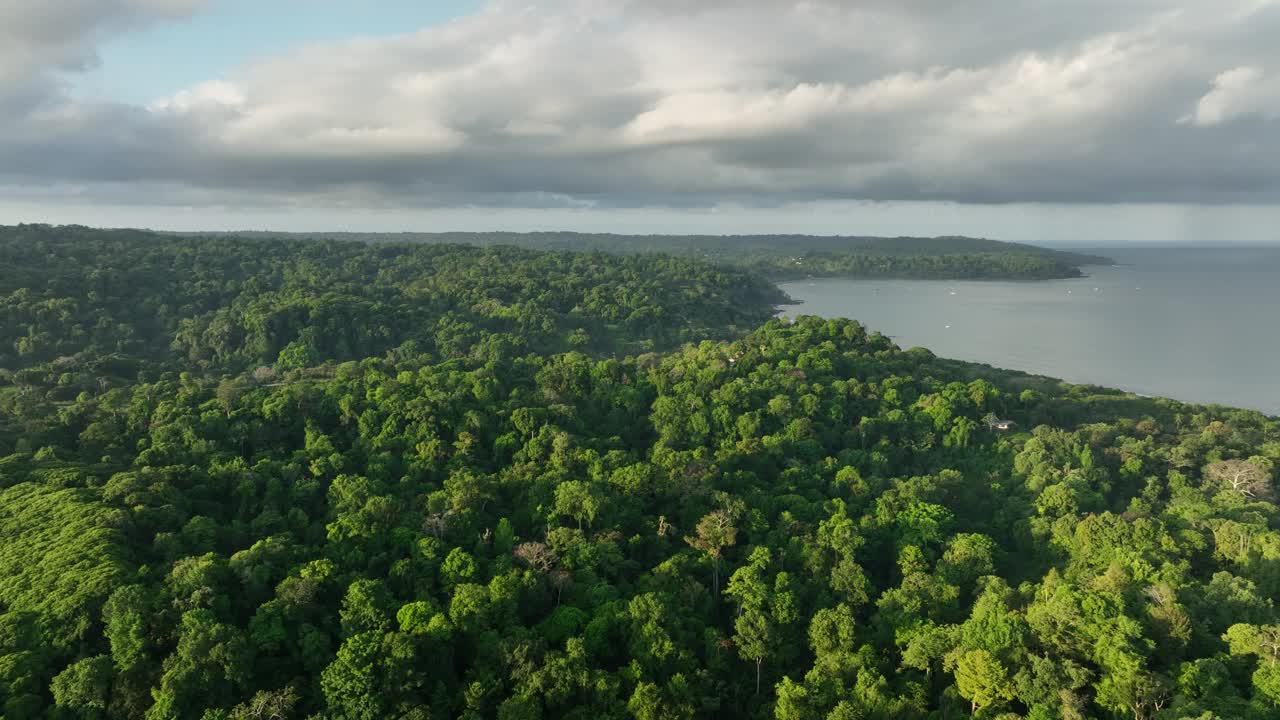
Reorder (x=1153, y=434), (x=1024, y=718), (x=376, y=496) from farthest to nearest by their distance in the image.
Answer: (x=1153, y=434) → (x=376, y=496) → (x=1024, y=718)

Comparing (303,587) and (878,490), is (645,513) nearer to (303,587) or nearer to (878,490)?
(878,490)

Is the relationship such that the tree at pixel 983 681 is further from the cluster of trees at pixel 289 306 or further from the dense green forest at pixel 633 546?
the cluster of trees at pixel 289 306

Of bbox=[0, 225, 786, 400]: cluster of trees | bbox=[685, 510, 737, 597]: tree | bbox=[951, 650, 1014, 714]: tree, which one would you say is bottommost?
bbox=[951, 650, 1014, 714]: tree

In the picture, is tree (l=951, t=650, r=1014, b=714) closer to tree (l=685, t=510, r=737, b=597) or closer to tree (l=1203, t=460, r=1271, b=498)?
tree (l=685, t=510, r=737, b=597)

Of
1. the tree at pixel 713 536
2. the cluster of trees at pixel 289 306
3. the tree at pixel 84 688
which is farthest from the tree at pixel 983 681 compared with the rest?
the cluster of trees at pixel 289 306

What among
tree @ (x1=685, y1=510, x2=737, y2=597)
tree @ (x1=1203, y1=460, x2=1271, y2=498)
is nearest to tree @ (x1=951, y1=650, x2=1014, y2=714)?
tree @ (x1=685, y1=510, x2=737, y2=597)

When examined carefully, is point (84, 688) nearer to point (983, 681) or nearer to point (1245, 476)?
point (983, 681)

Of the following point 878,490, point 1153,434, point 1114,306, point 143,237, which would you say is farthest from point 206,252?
point 1114,306
